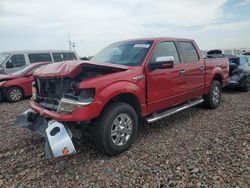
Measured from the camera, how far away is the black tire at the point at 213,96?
20.6ft

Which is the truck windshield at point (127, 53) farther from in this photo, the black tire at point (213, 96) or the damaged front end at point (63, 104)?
the black tire at point (213, 96)

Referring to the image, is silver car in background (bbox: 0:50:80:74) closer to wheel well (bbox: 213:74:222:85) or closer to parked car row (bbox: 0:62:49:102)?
parked car row (bbox: 0:62:49:102)

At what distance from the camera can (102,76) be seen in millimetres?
3539

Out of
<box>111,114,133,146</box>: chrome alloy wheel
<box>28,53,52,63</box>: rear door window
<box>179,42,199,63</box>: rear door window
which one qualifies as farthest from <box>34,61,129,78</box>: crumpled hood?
<box>28,53,52,63</box>: rear door window

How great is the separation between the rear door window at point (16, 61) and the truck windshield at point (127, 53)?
6.93 metres

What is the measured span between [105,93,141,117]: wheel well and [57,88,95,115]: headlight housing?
462 millimetres

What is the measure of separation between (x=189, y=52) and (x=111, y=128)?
2961 mm

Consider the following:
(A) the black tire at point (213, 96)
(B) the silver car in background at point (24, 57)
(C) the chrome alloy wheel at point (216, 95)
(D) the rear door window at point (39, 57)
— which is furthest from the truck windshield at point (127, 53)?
(D) the rear door window at point (39, 57)

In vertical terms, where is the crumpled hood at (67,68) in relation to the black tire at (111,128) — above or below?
above

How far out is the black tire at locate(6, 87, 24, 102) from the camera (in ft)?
26.5

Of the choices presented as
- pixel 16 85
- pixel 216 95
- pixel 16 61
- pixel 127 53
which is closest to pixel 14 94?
pixel 16 85

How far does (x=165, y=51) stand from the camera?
480 centimetres

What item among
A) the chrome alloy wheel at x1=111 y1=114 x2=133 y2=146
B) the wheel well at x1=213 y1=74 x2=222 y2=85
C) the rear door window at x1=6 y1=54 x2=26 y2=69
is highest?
the rear door window at x1=6 y1=54 x2=26 y2=69

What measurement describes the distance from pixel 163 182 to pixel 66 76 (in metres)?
1.92
